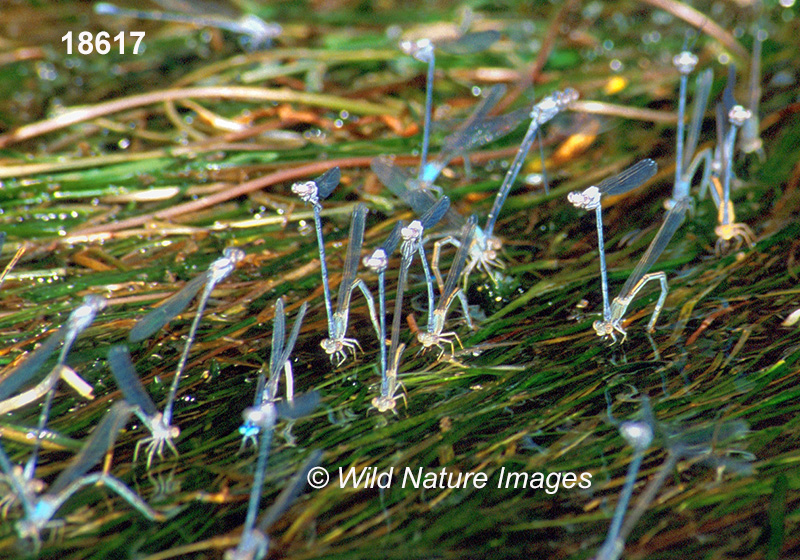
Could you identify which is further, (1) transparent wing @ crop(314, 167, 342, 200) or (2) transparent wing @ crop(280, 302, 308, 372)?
(1) transparent wing @ crop(314, 167, 342, 200)

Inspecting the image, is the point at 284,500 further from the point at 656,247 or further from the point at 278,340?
the point at 656,247

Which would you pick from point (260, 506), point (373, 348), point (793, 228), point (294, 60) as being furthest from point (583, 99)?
point (260, 506)

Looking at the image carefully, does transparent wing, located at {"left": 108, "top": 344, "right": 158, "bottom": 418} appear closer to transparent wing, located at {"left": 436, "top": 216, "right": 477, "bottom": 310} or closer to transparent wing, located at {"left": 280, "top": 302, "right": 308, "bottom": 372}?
transparent wing, located at {"left": 280, "top": 302, "right": 308, "bottom": 372}

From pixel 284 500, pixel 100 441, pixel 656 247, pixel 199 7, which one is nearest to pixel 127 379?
pixel 100 441

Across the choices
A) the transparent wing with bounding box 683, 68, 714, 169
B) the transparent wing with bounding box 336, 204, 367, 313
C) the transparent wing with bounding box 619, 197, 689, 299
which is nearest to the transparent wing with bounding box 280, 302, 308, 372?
the transparent wing with bounding box 336, 204, 367, 313

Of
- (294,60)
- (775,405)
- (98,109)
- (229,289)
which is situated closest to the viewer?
(775,405)

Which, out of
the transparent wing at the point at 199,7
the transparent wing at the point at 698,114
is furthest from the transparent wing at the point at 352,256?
the transparent wing at the point at 199,7

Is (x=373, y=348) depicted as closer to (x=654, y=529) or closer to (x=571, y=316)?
(x=571, y=316)
